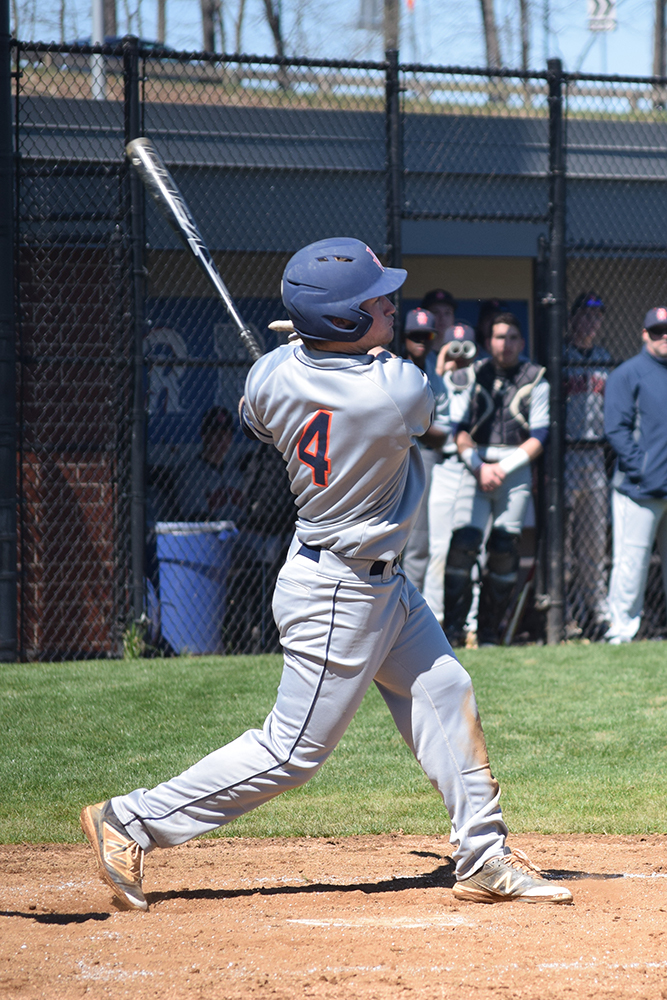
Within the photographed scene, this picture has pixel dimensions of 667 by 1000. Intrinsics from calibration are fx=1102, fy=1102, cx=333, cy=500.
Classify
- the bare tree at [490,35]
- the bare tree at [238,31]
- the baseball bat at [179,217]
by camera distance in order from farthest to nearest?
the bare tree at [490,35] < the bare tree at [238,31] < the baseball bat at [179,217]

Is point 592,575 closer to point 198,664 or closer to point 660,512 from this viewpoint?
point 660,512

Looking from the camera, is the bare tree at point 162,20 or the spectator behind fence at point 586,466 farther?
the bare tree at point 162,20

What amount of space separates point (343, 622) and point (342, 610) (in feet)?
0.11

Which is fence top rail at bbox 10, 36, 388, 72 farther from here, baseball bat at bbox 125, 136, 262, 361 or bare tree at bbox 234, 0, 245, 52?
bare tree at bbox 234, 0, 245, 52

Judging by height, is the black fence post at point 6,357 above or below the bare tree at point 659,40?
below

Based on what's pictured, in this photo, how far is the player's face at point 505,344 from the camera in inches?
272

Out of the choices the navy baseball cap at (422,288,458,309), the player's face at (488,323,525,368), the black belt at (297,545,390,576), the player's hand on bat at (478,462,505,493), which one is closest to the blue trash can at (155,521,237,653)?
A: the player's hand on bat at (478,462,505,493)

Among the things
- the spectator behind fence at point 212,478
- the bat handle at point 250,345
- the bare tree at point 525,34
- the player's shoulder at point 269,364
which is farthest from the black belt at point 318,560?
the bare tree at point 525,34

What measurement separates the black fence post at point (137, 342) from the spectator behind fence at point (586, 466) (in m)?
2.79

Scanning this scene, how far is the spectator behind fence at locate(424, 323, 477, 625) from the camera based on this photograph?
22.5 ft

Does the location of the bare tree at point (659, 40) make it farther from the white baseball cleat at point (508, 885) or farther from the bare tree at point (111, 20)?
the white baseball cleat at point (508, 885)

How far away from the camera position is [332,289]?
289 centimetres

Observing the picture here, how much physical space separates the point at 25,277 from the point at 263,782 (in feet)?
15.3

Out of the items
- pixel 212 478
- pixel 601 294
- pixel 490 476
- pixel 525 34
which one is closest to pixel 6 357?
pixel 212 478
